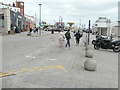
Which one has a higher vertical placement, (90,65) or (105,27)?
(105,27)

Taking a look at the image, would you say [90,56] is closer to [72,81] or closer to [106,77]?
[106,77]

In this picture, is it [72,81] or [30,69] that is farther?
[30,69]

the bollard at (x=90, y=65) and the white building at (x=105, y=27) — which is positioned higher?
the white building at (x=105, y=27)

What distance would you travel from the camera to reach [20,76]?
17.3ft

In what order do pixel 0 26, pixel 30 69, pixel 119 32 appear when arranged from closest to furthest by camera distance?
pixel 30 69 < pixel 0 26 < pixel 119 32

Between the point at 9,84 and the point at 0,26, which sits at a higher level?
the point at 0,26

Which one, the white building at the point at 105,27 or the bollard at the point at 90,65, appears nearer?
the bollard at the point at 90,65

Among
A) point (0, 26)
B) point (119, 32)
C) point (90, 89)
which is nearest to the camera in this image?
point (90, 89)

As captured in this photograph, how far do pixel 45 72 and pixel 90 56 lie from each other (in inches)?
177

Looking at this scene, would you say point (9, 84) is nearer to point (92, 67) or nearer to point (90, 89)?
point (90, 89)

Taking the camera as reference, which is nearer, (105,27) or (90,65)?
(90,65)

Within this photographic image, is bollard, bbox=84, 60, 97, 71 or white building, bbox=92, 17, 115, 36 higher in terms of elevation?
white building, bbox=92, 17, 115, 36

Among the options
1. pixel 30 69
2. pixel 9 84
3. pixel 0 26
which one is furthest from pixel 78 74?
pixel 0 26

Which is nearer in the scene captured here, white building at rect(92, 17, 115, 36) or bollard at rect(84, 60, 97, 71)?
bollard at rect(84, 60, 97, 71)
